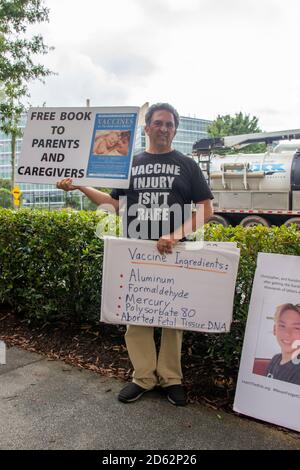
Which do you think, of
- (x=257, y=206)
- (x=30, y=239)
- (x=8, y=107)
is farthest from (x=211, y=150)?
(x=30, y=239)

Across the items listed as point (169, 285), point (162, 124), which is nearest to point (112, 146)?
point (162, 124)

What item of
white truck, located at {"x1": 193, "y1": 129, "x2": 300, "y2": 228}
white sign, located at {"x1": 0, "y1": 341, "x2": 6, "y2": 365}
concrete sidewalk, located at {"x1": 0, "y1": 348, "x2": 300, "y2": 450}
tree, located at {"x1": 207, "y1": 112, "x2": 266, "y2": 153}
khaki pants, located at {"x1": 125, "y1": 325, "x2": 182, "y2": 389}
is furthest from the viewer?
tree, located at {"x1": 207, "y1": 112, "x2": 266, "y2": 153}

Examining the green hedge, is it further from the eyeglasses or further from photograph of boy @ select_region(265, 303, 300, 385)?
the eyeglasses

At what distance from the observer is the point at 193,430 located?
2672 millimetres

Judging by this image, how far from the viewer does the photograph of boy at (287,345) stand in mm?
2637

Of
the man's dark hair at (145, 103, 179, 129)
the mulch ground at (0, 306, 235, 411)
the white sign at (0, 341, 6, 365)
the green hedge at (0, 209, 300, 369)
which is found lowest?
the white sign at (0, 341, 6, 365)

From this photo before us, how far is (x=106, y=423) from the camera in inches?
108

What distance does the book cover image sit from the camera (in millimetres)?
2936

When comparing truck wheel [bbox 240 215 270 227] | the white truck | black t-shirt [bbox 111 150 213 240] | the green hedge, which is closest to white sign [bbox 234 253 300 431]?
the green hedge

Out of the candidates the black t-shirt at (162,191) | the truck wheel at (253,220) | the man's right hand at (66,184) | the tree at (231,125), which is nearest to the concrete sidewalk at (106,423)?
the black t-shirt at (162,191)

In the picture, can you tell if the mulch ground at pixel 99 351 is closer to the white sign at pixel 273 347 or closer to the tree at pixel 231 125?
the white sign at pixel 273 347

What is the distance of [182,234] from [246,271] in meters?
0.57

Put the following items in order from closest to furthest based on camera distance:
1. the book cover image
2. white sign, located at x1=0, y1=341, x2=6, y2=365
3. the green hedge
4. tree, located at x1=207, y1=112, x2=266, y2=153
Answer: the book cover image
the green hedge
white sign, located at x1=0, y1=341, x2=6, y2=365
tree, located at x1=207, y1=112, x2=266, y2=153

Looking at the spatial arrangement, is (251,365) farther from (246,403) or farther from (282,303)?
(282,303)
